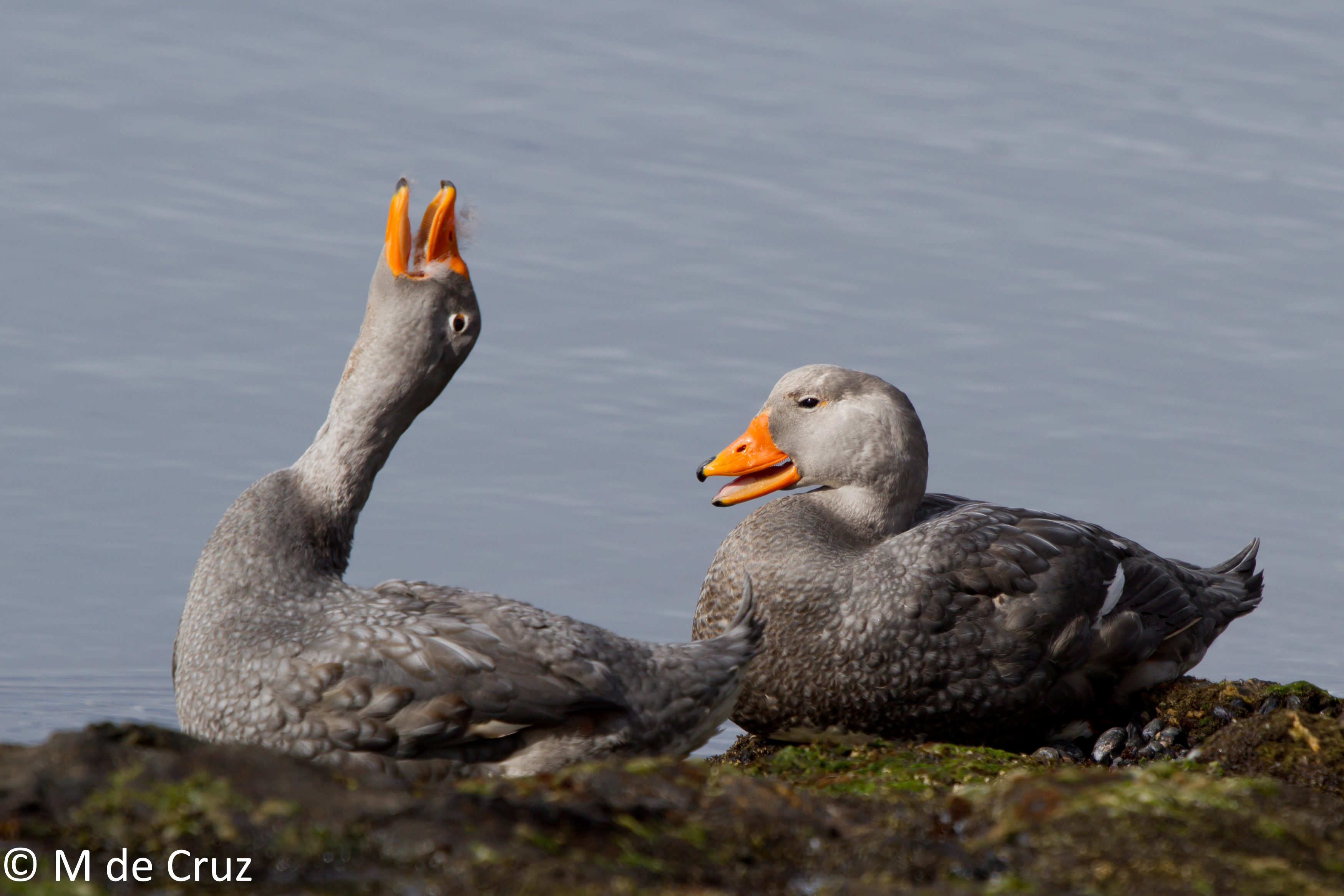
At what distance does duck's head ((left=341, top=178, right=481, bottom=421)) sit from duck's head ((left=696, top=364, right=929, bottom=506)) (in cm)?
200

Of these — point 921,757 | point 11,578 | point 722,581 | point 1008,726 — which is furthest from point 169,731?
point 11,578

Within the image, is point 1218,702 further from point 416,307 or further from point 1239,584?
point 416,307

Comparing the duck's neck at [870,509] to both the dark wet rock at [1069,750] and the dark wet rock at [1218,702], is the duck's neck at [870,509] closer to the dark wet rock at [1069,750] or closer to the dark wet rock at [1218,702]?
the dark wet rock at [1069,750]

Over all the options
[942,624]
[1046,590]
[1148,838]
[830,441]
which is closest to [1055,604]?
[1046,590]

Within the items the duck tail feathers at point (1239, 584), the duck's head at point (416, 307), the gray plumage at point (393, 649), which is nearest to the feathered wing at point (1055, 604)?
the duck tail feathers at point (1239, 584)

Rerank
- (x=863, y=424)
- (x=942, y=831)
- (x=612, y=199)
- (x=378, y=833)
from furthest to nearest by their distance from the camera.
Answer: (x=612, y=199)
(x=863, y=424)
(x=942, y=831)
(x=378, y=833)

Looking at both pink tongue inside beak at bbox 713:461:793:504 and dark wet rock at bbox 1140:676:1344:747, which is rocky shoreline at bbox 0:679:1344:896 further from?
pink tongue inside beak at bbox 713:461:793:504

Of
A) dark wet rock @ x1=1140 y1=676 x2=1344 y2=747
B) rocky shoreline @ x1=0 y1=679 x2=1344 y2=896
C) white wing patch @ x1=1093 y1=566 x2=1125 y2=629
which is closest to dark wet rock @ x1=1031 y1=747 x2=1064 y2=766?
dark wet rock @ x1=1140 y1=676 x2=1344 y2=747

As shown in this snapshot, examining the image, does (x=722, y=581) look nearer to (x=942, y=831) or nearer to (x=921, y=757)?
(x=921, y=757)

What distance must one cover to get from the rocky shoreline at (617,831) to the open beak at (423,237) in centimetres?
214

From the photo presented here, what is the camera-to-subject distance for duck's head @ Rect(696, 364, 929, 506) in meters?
6.74

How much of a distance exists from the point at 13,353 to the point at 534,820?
849cm

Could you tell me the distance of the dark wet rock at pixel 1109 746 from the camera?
608cm

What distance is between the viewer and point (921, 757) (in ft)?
18.2
